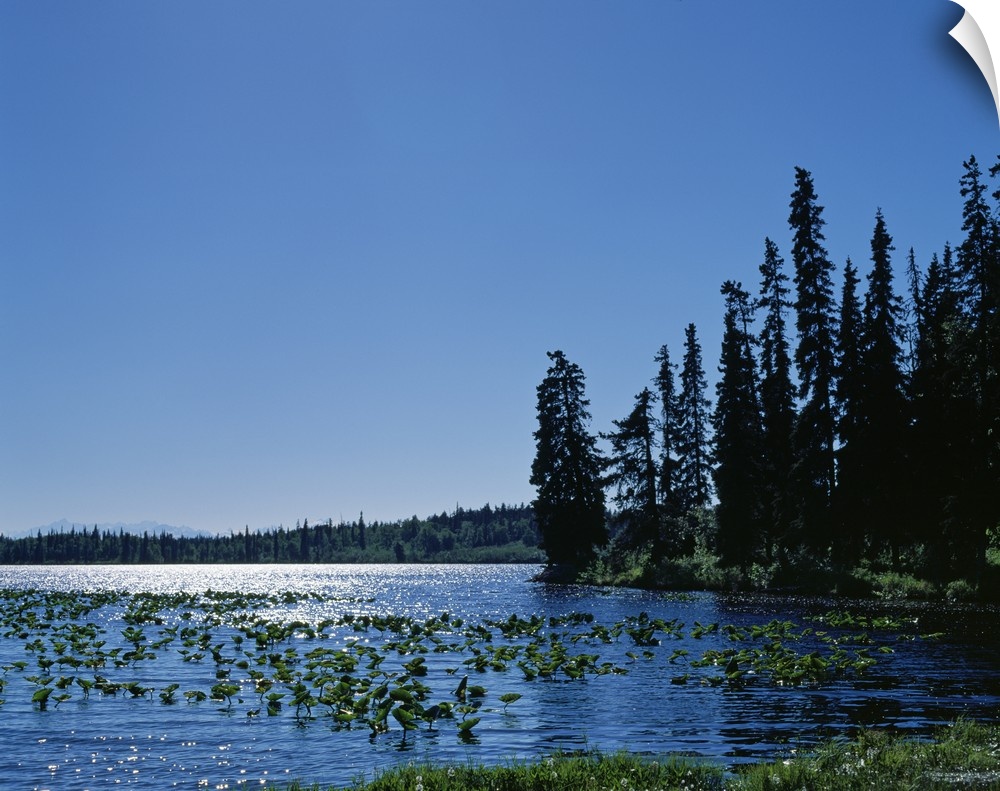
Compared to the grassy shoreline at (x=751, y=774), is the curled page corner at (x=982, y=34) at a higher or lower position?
higher

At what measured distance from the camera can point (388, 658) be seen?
88.7 ft

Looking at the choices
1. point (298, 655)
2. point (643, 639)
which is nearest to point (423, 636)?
point (298, 655)

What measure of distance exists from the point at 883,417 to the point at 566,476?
113ft

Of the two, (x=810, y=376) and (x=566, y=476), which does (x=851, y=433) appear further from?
(x=566, y=476)

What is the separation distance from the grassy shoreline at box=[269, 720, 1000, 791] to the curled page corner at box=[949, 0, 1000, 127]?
840 centimetres

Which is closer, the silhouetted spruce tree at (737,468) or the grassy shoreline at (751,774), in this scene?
the grassy shoreline at (751,774)

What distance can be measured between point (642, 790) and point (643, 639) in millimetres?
20312

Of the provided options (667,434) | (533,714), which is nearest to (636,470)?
(667,434)

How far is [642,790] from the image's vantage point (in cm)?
1008

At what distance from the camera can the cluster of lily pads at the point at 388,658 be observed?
1873 cm

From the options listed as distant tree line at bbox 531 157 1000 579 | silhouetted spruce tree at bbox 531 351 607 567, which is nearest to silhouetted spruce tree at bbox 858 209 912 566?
distant tree line at bbox 531 157 1000 579

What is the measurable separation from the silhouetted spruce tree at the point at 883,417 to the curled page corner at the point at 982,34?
43.1 meters

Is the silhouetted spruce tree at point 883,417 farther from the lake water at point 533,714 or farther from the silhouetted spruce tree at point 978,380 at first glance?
the lake water at point 533,714

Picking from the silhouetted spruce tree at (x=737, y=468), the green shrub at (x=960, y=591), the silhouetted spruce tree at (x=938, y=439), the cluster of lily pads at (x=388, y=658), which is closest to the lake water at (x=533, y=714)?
the cluster of lily pads at (x=388, y=658)
